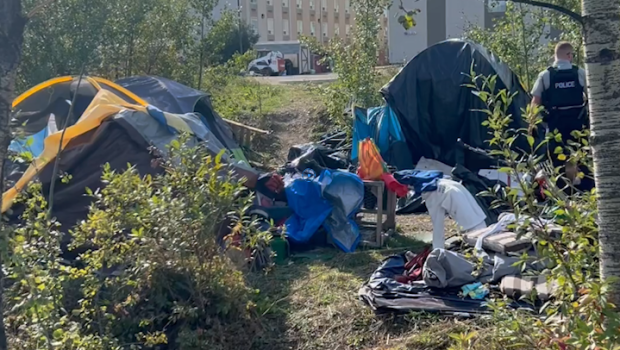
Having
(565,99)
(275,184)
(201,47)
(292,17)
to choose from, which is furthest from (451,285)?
(292,17)

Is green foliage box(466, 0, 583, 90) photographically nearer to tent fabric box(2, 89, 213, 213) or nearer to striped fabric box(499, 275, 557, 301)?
tent fabric box(2, 89, 213, 213)

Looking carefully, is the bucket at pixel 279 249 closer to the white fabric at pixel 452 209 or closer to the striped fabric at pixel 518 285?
the white fabric at pixel 452 209

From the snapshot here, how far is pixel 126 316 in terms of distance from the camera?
4.42 m

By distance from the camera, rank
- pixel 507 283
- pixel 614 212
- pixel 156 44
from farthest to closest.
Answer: pixel 156 44 → pixel 507 283 → pixel 614 212

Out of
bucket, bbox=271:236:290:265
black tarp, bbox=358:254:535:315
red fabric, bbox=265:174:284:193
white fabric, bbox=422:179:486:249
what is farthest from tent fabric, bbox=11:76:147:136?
black tarp, bbox=358:254:535:315

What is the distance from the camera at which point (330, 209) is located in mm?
6641

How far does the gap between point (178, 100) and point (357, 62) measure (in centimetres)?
324

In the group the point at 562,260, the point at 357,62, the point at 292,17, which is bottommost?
the point at 562,260

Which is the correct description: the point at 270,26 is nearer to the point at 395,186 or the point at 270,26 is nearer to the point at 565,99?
the point at 565,99

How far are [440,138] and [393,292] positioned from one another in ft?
15.5

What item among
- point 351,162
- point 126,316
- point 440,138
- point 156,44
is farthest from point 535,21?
point 126,316

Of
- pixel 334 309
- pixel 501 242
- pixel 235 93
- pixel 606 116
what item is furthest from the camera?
pixel 235 93

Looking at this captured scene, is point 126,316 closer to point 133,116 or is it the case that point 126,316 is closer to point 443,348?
point 443,348

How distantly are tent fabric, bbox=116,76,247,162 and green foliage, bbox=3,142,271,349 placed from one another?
4.45 meters
